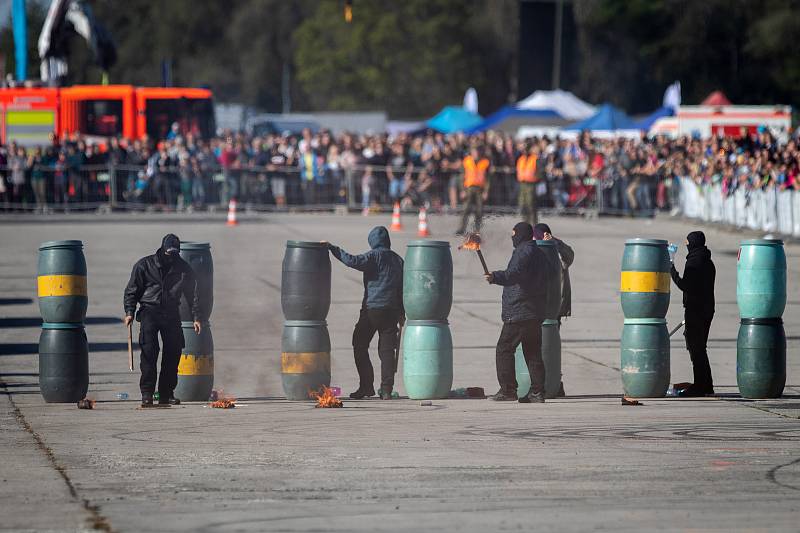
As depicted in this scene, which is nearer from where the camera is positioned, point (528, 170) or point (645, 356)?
point (645, 356)

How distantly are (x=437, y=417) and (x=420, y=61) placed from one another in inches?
3292

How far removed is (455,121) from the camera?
56.6m

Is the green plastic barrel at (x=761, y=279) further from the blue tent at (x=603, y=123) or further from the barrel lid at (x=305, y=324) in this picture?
the blue tent at (x=603, y=123)

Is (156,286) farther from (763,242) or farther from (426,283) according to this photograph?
(763,242)

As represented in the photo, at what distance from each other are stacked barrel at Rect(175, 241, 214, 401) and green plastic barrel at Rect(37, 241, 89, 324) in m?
0.85

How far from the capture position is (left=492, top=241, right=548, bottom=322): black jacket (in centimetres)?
1286

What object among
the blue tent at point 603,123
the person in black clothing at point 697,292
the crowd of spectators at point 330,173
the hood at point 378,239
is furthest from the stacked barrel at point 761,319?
the blue tent at point 603,123


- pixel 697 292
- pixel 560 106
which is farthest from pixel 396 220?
pixel 560 106

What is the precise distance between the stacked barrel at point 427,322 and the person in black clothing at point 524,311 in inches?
17.4

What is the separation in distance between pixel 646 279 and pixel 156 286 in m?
3.96

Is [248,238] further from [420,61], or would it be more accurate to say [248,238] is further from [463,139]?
[420,61]

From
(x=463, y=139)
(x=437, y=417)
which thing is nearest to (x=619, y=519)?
(x=437, y=417)

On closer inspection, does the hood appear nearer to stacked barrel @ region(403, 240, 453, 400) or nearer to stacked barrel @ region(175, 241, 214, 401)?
stacked barrel @ region(403, 240, 453, 400)

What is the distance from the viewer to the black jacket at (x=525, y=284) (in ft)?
42.2
